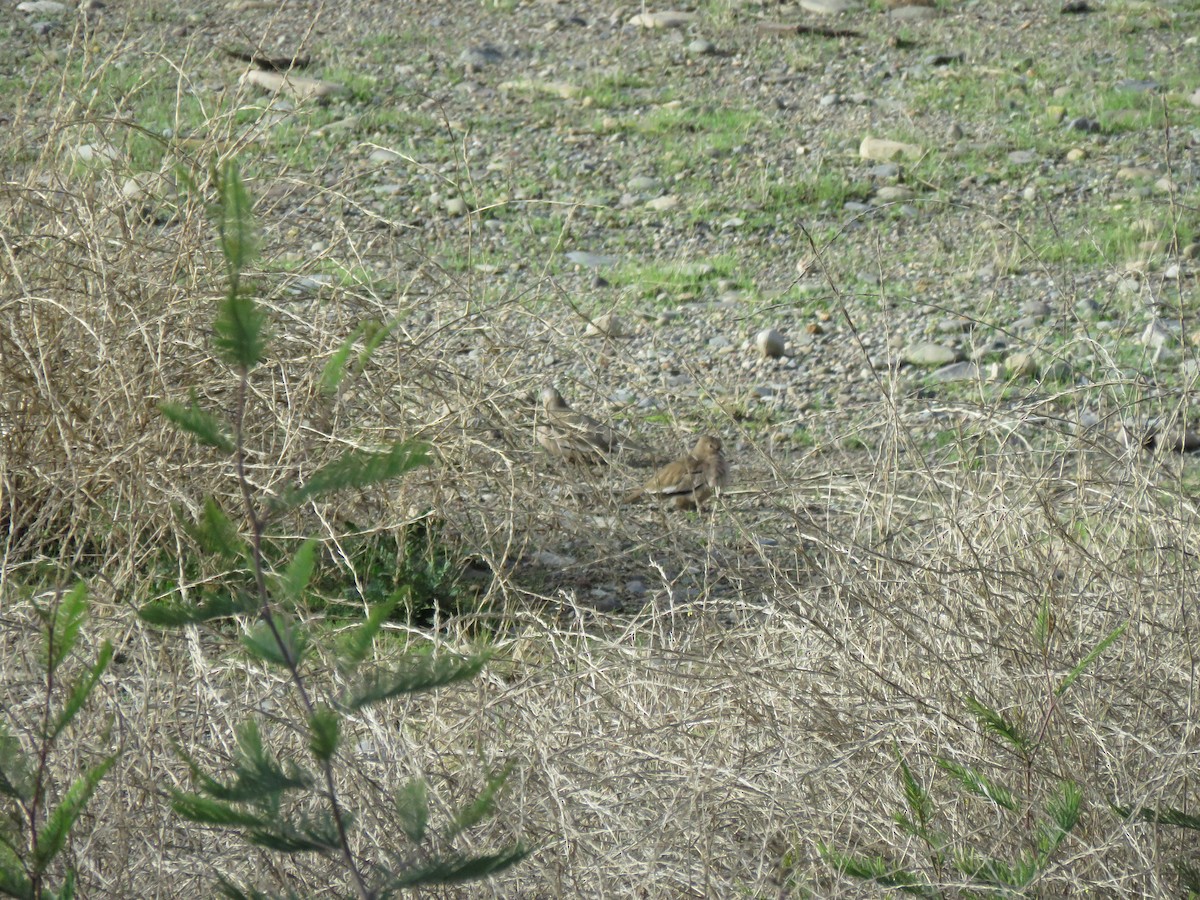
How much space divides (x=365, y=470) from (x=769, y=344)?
16.5 feet

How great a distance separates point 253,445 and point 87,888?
211 cm

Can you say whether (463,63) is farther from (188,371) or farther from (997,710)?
(997,710)

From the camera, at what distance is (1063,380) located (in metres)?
5.61

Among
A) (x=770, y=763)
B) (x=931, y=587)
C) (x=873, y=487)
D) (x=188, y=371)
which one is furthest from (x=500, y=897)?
(x=188, y=371)

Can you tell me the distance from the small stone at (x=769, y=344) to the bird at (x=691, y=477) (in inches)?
58.4

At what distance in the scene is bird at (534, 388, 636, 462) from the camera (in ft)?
14.3

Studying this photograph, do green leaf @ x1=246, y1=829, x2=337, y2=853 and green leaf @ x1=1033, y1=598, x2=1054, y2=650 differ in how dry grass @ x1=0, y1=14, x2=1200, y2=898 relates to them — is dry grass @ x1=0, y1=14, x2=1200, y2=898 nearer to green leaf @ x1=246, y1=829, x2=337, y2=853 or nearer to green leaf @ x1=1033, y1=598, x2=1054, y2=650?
green leaf @ x1=1033, y1=598, x2=1054, y2=650

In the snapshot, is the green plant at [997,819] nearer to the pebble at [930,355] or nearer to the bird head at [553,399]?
the bird head at [553,399]

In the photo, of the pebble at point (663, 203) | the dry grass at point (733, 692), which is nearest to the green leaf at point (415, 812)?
the dry grass at point (733, 692)

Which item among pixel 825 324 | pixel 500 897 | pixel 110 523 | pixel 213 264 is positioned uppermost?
pixel 213 264

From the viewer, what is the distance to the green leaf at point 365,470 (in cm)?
138

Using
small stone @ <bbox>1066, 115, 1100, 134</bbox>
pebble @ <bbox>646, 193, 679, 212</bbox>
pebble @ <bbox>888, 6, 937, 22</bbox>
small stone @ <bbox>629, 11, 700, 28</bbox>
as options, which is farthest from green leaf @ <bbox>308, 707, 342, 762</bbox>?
pebble @ <bbox>888, 6, 937, 22</bbox>

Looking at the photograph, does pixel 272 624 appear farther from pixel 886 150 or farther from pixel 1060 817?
pixel 886 150

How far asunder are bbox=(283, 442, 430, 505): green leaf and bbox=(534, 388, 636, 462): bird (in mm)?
2671
